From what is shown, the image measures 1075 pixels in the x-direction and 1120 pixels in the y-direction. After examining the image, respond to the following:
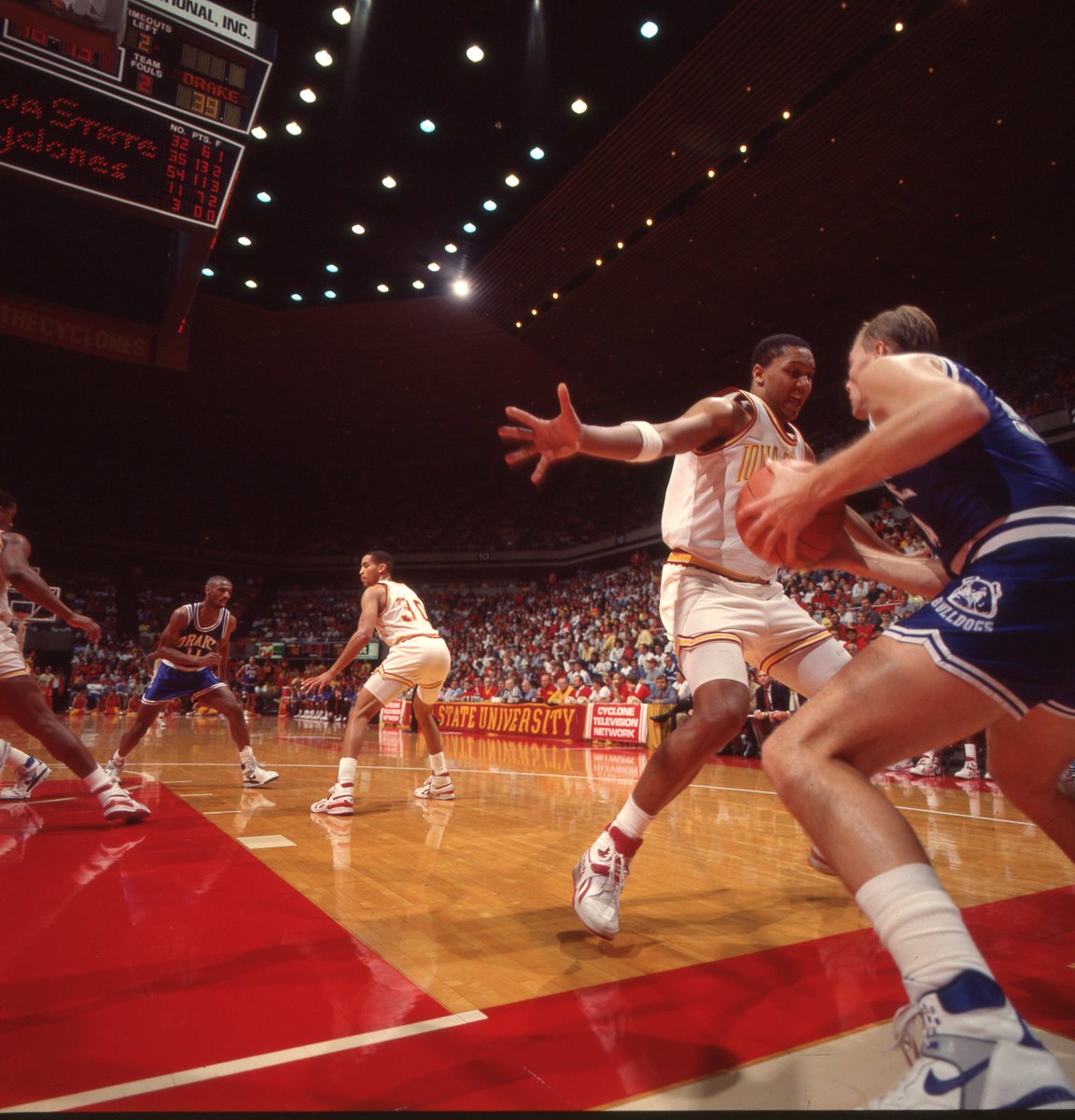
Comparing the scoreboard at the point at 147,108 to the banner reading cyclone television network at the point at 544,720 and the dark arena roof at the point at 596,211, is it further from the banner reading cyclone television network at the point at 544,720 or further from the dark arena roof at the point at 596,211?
the banner reading cyclone television network at the point at 544,720

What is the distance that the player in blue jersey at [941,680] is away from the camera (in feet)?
3.60

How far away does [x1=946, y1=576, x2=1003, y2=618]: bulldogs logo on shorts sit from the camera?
1.40 metres

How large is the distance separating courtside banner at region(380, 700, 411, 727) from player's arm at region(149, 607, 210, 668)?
11434 mm

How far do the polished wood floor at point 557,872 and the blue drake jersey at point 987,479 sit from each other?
126cm

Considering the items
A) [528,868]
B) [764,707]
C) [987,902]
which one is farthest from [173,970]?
[764,707]

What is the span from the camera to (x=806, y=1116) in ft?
3.05

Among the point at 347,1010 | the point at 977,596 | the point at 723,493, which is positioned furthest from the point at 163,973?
the point at 723,493

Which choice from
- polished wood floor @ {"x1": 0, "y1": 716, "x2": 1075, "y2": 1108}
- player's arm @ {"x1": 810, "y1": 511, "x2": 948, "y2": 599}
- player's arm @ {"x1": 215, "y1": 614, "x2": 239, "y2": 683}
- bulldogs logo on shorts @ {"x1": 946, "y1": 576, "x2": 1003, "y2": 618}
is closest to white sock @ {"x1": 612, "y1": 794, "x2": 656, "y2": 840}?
polished wood floor @ {"x1": 0, "y1": 716, "x2": 1075, "y2": 1108}

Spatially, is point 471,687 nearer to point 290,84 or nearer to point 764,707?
point 764,707

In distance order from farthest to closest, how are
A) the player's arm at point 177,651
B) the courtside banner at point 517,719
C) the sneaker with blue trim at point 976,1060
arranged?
A: the courtside banner at point 517,719, the player's arm at point 177,651, the sneaker with blue trim at point 976,1060

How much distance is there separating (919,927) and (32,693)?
4817mm

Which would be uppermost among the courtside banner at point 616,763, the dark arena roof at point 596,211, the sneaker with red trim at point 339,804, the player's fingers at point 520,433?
the dark arena roof at point 596,211

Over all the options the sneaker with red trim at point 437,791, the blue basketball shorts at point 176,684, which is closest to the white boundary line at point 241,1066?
the sneaker with red trim at point 437,791

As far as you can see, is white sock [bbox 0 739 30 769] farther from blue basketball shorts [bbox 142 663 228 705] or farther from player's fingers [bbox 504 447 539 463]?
player's fingers [bbox 504 447 539 463]
